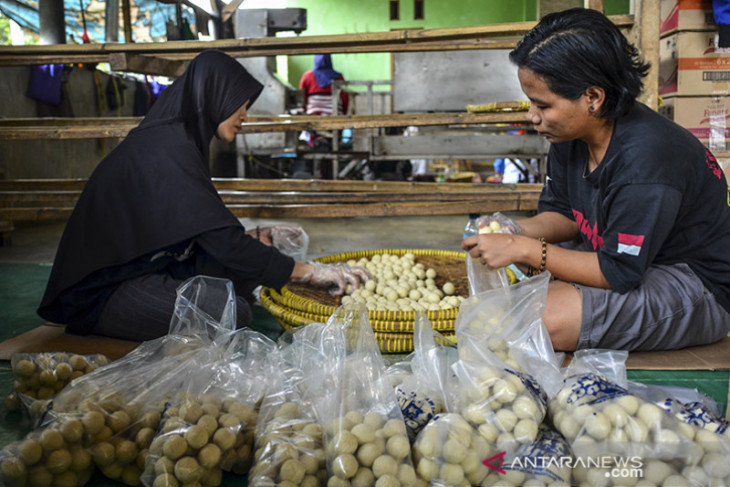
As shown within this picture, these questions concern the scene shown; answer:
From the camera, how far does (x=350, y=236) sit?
5.54 m

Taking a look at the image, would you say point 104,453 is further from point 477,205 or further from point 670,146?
point 477,205

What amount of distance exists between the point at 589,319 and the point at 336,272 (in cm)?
103

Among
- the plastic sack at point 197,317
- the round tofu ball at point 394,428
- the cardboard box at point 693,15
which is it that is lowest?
the round tofu ball at point 394,428

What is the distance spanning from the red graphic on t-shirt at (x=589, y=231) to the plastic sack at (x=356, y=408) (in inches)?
39.1

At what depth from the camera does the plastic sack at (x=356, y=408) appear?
41.7 inches

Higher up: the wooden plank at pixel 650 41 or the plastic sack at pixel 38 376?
the wooden plank at pixel 650 41

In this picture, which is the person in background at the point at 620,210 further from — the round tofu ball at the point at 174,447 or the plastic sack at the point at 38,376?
the plastic sack at the point at 38,376

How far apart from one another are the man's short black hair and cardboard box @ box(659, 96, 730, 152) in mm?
2259

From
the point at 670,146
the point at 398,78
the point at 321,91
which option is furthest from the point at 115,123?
the point at 321,91

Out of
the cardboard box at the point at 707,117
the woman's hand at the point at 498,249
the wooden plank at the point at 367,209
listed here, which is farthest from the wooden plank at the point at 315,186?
the woman's hand at the point at 498,249

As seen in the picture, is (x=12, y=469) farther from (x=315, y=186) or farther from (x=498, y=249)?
(x=315, y=186)

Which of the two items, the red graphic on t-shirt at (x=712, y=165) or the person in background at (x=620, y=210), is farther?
the red graphic on t-shirt at (x=712, y=165)

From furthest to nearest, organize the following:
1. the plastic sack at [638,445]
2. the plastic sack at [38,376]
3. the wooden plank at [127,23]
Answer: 1. the wooden plank at [127,23]
2. the plastic sack at [38,376]
3. the plastic sack at [638,445]

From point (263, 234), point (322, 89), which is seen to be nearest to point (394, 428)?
point (263, 234)
